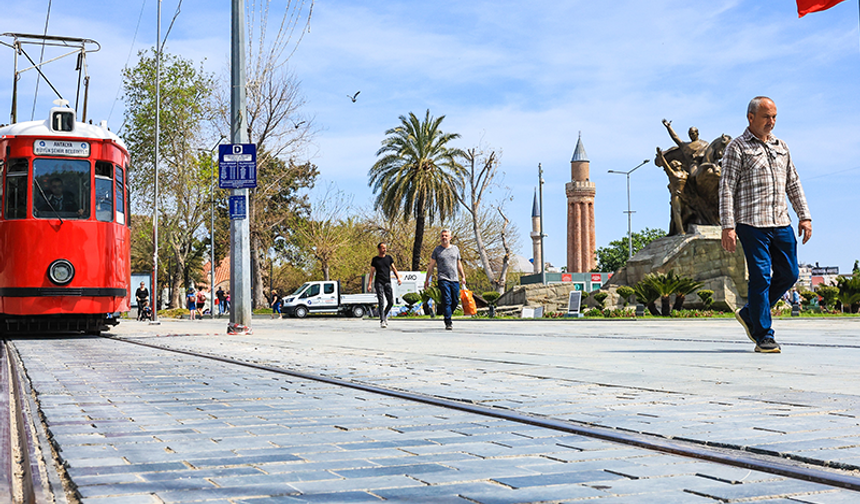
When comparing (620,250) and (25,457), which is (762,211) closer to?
(25,457)

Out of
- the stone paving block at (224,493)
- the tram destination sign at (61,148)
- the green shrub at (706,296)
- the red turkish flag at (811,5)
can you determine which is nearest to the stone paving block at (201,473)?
the stone paving block at (224,493)

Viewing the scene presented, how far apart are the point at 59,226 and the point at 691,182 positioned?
81.4 feet

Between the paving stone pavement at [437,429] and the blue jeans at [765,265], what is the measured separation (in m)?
0.47

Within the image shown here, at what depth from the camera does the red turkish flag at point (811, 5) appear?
694 cm

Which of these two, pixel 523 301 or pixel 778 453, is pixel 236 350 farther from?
pixel 523 301

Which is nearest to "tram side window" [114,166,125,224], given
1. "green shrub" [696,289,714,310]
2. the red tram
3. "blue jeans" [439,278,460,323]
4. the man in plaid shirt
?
the red tram

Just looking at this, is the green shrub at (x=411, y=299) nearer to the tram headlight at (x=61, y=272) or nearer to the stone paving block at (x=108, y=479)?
the tram headlight at (x=61, y=272)

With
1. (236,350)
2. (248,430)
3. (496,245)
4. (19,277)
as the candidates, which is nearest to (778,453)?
(248,430)

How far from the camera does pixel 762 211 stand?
7809mm

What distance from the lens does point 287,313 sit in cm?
4325

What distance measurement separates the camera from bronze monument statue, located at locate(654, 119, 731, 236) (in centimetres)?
3219

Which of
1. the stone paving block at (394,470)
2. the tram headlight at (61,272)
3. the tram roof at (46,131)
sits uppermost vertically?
the tram roof at (46,131)

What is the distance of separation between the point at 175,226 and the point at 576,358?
4188 cm

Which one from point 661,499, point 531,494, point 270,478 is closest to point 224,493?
point 270,478
